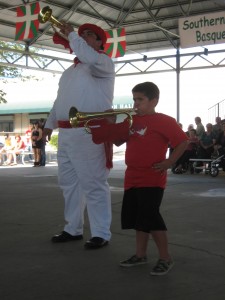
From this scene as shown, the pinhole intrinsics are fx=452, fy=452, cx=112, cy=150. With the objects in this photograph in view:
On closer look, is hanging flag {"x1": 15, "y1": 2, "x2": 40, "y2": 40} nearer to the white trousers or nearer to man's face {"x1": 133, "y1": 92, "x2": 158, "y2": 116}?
the white trousers

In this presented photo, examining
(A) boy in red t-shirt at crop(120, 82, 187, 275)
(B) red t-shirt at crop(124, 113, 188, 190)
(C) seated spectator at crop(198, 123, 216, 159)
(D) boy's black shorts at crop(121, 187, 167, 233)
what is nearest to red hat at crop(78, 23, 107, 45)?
(A) boy in red t-shirt at crop(120, 82, 187, 275)

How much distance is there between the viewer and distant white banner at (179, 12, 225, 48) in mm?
12180

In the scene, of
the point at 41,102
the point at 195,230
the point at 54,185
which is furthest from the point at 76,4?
the point at 41,102

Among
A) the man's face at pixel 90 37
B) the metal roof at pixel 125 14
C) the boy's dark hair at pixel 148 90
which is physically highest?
the metal roof at pixel 125 14

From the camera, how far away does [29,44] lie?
17.6 metres

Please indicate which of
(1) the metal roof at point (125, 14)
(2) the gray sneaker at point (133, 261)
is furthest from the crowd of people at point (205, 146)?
(2) the gray sneaker at point (133, 261)

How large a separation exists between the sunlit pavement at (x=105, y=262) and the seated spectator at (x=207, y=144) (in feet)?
23.5

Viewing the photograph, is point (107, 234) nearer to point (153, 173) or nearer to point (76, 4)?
point (153, 173)

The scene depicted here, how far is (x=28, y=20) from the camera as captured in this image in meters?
13.4

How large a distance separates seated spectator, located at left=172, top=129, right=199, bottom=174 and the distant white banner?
9.13ft

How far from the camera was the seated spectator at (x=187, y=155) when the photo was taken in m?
13.2

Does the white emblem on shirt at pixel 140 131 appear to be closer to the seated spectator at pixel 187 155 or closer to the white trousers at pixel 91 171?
the white trousers at pixel 91 171

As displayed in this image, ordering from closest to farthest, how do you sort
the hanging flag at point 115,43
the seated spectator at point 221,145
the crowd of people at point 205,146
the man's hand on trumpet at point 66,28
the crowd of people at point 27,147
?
the man's hand on trumpet at point 66,28 → the seated spectator at point 221,145 → the crowd of people at point 205,146 → the hanging flag at point 115,43 → the crowd of people at point 27,147

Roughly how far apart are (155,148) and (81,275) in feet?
3.41
